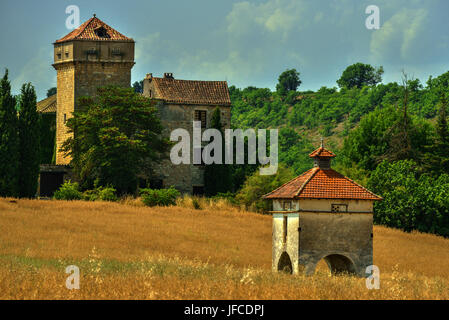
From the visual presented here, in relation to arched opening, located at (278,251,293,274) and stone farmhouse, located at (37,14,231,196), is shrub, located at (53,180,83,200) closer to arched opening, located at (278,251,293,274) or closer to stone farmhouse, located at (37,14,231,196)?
stone farmhouse, located at (37,14,231,196)

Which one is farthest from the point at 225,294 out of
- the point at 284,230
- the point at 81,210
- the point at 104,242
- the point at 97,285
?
the point at 81,210

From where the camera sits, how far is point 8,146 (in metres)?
46.9

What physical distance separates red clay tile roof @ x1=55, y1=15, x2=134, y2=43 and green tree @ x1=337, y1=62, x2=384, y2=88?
78654 millimetres

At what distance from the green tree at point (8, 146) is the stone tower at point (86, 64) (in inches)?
304

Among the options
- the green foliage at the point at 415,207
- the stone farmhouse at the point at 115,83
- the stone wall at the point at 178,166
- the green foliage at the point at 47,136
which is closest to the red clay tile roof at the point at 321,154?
the green foliage at the point at 415,207

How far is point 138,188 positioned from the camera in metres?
53.5

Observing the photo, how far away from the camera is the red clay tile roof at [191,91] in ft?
189

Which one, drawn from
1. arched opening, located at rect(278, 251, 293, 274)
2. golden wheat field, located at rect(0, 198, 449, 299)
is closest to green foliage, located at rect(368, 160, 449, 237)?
golden wheat field, located at rect(0, 198, 449, 299)

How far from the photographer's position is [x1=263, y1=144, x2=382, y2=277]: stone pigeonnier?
28.8m

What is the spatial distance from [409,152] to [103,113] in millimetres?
25849

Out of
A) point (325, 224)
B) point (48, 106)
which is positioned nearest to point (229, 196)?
point (48, 106)

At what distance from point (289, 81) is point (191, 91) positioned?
7995 centimetres

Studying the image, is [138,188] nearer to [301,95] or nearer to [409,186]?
[409,186]

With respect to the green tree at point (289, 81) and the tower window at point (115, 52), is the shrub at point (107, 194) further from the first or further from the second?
the green tree at point (289, 81)
